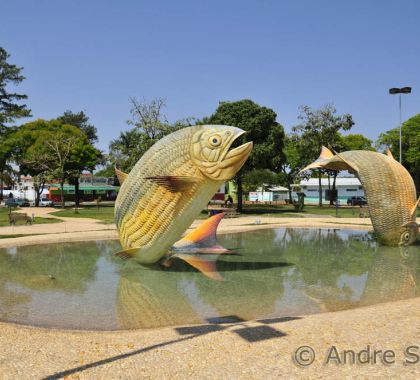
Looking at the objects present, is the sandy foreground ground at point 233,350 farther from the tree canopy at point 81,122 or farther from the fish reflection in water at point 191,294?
the tree canopy at point 81,122

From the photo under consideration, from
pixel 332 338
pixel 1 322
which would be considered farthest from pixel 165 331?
pixel 1 322

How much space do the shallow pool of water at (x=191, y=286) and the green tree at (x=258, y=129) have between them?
2032cm

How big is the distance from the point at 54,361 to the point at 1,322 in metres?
2.44

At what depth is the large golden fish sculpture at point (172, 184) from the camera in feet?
31.6

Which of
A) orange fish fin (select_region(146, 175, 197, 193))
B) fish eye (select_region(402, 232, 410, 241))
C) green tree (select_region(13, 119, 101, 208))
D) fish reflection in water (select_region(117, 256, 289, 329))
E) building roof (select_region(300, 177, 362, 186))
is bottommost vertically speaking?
fish reflection in water (select_region(117, 256, 289, 329))

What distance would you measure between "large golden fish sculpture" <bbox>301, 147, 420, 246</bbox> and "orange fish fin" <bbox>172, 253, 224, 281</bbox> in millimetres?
6636

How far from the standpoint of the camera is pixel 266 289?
9.87 metres

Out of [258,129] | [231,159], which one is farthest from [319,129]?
[231,159]

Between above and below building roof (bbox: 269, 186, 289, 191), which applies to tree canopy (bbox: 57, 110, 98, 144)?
above

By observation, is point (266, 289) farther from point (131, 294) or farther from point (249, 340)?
point (249, 340)

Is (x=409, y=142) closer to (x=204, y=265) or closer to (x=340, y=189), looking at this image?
(x=340, y=189)

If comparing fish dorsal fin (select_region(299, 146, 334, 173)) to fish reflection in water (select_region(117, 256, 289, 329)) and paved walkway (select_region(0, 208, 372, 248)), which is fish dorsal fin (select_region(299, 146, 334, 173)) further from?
paved walkway (select_region(0, 208, 372, 248))

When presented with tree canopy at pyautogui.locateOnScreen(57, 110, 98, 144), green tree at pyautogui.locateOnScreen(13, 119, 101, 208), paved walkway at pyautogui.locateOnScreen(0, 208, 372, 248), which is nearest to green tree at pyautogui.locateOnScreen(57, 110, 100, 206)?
tree canopy at pyautogui.locateOnScreen(57, 110, 98, 144)

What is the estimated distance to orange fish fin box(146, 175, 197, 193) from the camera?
31.8ft
